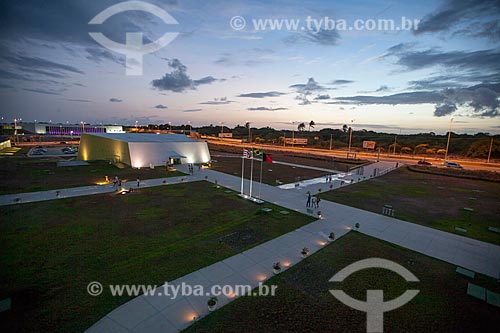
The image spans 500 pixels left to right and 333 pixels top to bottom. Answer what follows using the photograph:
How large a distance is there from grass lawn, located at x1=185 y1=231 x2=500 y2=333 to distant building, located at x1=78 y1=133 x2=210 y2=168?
32.9m

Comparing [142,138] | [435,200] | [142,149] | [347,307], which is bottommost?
[347,307]

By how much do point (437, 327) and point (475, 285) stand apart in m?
4.17

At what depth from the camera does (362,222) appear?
1698 cm

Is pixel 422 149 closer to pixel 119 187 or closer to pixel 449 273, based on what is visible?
pixel 449 273

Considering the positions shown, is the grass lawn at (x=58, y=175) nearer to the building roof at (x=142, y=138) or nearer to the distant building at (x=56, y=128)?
the building roof at (x=142, y=138)

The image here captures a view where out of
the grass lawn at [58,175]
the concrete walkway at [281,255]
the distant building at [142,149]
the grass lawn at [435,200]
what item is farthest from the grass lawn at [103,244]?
the distant building at [142,149]

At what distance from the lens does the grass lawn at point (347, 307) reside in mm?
7734

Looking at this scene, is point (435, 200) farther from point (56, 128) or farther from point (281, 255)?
point (56, 128)

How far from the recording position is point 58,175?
2920 centimetres

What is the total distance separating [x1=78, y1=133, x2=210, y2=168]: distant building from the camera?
3675cm

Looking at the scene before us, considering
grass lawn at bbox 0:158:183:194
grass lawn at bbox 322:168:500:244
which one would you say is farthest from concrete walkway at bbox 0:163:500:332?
grass lawn at bbox 0:158:183:194

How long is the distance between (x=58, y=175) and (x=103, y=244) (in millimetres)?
23587

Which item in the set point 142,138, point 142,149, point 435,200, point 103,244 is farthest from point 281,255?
→ point 142,138

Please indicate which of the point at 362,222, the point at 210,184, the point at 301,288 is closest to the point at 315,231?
the point at 362,222
